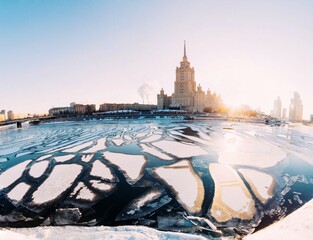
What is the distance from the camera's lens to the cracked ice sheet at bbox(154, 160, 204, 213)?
5.88 meters

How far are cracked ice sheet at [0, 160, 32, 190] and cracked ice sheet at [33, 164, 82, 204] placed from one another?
148cm

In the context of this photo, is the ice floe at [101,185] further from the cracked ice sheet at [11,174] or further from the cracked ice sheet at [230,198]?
the cracked ice sheet at [230,198]

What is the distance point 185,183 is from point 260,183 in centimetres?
296

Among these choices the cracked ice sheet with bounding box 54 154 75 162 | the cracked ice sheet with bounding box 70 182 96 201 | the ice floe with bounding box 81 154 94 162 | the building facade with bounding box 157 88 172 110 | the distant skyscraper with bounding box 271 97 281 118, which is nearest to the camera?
the cracked ice sheet with bounding box 70 182 96 201

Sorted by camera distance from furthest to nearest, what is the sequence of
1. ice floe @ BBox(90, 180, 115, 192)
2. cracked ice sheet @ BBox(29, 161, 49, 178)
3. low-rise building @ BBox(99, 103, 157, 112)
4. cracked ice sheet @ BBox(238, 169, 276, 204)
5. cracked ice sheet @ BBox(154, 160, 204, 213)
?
1. low-rise building @ BBox(99, 103, 157, 112)
2. cracked ice sheet @ BBox(29, 161, 49, 178)
3. ice floe @ BBox(90, 180, 115, 192)
4. cracked ice sheet @ BBox(238, 169, 276, 204)
5. cracked ice sheet @ BBox(154, 160, 204, 213)

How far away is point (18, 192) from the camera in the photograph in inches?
263

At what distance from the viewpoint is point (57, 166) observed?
9.40 meters

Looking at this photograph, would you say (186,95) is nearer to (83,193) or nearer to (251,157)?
(251,157)

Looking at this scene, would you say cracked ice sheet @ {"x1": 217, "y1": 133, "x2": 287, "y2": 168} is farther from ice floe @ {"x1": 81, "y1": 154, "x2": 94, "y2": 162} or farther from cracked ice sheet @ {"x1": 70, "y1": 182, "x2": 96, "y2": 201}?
ice floe @ {"x1": 81, "y1": 154, "x2": 94, "y2": 162}

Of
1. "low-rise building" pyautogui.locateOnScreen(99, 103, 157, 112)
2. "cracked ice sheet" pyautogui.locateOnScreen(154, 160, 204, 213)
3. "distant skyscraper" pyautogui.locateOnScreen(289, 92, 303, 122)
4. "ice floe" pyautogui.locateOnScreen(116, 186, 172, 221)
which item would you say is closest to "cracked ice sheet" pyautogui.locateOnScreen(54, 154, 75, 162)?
"cracked ice sheet" pyautogui.locateOnScreen(154, 160, 204, 213)

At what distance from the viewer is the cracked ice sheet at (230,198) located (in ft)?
17.2

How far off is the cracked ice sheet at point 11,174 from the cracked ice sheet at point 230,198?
26.2 ft

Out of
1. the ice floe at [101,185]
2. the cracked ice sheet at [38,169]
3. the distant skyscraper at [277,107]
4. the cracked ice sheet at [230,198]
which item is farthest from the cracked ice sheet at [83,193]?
the distant skyscraper at [277,107]

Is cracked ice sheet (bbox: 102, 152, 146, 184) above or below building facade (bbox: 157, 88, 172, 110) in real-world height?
below
